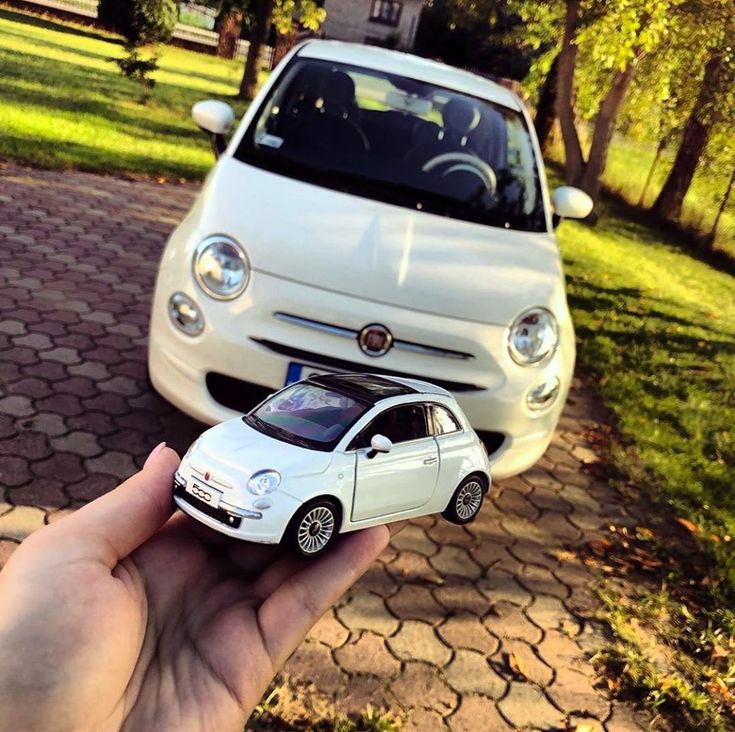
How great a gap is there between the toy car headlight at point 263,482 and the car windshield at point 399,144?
2.54 meters

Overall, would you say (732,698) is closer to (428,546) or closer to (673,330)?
(428,546)

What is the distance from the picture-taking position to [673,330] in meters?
8.87

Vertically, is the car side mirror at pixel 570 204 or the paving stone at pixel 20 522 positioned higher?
the car side mirror at pixel 570 204

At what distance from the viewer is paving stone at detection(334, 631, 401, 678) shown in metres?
3.04

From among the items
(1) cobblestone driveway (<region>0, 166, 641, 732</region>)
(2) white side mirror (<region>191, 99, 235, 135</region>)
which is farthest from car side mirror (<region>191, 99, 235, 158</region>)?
(1) cobblestone driveway (<region>0, 166, 641, 732</region>)

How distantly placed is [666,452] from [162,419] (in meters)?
3.40

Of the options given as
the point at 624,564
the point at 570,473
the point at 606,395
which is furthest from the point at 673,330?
the point at 624,564

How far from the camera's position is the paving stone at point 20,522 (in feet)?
10.7

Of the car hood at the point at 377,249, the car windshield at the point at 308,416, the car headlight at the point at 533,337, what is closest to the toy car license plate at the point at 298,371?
the car hood at the point at 377,249

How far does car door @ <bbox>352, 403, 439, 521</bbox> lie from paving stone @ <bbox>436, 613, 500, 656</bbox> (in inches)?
79.2

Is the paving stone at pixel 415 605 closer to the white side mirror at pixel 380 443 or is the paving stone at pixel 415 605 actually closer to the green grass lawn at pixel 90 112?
the white side mirror at pixel 380 443

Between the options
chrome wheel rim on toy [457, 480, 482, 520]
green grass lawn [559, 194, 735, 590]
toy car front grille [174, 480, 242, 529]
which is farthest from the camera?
green grass lawn [559, 194, 735, 590]

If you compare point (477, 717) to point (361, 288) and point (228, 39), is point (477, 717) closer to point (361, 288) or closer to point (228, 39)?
point (361, 288)

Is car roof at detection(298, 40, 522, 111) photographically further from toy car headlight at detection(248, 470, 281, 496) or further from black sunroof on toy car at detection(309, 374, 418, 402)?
toy car headlight at detection(248, 470, 281, 496)
